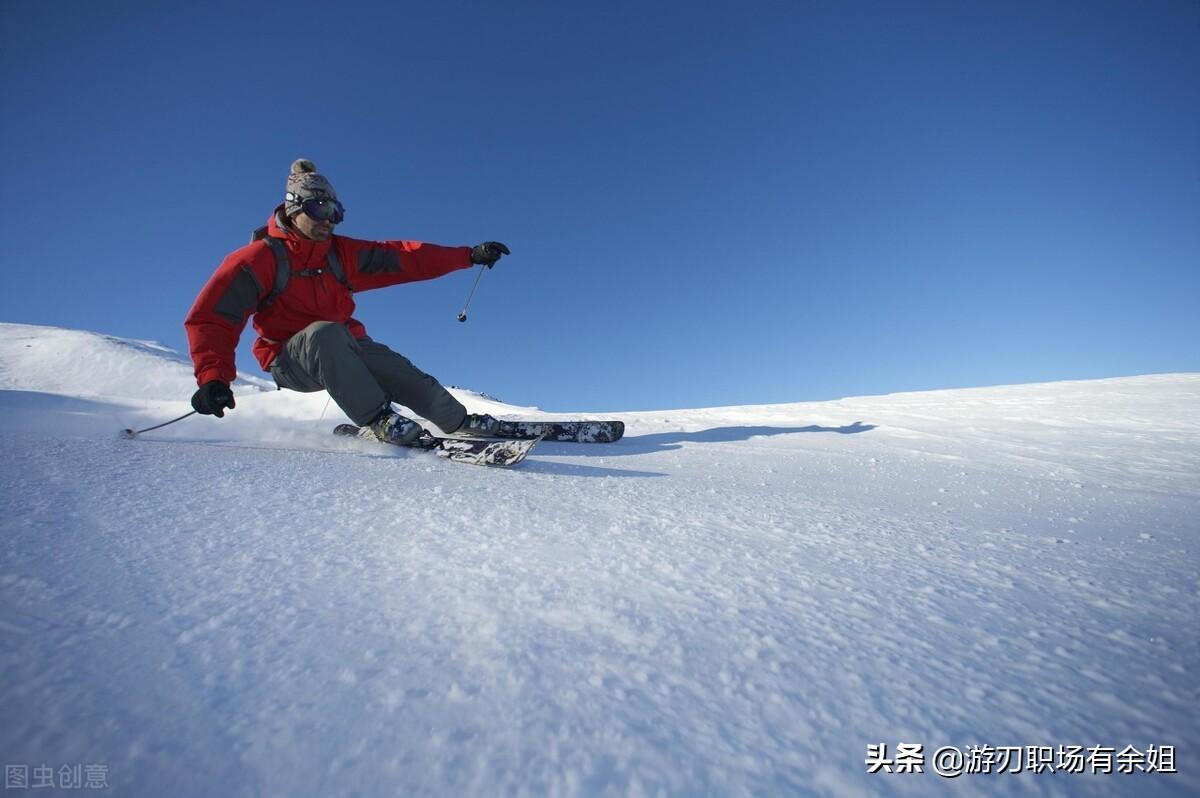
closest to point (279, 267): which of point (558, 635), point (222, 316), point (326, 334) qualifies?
point (222, 316)

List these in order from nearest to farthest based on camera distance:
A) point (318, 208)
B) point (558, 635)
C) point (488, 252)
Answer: point (558, 635) → point (318, 208) → point (488, 252)

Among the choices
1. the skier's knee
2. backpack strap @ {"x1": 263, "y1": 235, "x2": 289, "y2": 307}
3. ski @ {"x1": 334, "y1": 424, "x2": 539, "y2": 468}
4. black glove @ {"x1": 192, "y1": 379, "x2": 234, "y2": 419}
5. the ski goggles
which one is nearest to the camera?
ski @ {"x1": 334, "y1": 424, "x2": 539, "y2": 468}

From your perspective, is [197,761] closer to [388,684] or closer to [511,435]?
[388,684]

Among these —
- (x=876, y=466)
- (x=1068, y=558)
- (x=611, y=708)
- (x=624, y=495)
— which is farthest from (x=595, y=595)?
(x=876, y=466)

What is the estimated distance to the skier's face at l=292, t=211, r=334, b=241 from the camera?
117 inches

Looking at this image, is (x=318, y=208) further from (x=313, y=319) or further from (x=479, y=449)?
(x=479, y=449)

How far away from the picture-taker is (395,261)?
141 inches

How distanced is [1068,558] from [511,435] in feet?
9.80

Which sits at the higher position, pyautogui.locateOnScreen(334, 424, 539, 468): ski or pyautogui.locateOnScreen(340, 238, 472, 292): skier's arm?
pyautogui.locateOnScreen(340, 238, 472, 292): skier's arm

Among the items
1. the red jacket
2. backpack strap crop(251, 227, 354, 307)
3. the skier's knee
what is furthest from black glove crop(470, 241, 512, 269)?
the skier's knee

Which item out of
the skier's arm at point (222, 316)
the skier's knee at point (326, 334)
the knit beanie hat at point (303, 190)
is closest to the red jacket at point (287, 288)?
the skier's arm at point (222, 316)

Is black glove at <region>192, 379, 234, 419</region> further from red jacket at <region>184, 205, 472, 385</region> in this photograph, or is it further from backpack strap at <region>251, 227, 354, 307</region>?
backpack strap at <region>251, 227, 354, 307</region>

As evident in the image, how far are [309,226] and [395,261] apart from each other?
2.20 ft

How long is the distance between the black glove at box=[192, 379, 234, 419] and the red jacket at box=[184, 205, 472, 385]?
76 mm
